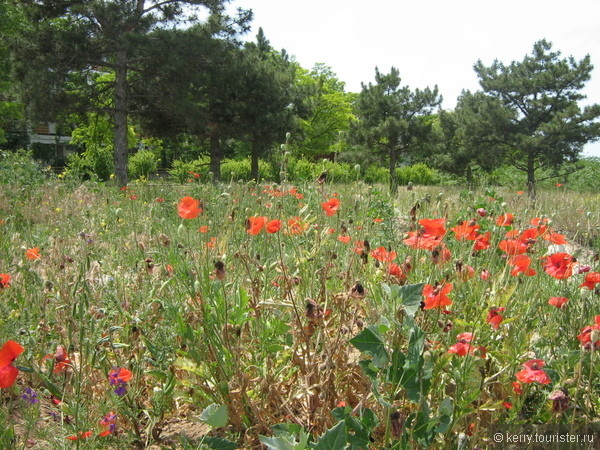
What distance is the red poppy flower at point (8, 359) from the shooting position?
106 centimetres

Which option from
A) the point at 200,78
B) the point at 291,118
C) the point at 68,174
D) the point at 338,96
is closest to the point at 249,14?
the point at 200,78

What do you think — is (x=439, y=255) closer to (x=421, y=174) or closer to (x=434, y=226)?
(x=434, y=226)

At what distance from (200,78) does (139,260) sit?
43.2 feet

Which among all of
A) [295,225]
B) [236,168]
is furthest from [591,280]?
[236,168]

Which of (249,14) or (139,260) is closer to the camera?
(139,260)

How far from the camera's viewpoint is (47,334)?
6.46ft

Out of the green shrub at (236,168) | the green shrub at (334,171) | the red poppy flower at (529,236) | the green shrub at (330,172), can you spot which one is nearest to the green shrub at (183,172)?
the green shrub at (236,168)

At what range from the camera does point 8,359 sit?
107 centimetres

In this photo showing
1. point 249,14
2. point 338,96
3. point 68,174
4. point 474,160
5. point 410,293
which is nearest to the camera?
point 410,293

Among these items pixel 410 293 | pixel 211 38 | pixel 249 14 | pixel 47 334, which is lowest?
pixel 47 334

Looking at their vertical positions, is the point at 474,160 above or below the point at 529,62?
below

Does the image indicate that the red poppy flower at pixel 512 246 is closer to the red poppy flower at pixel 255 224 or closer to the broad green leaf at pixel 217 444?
the red poppy flower at pixel 255 224

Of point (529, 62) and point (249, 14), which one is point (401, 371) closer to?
point (249, 14)

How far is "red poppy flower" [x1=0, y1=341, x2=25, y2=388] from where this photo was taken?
1060 millimetres
